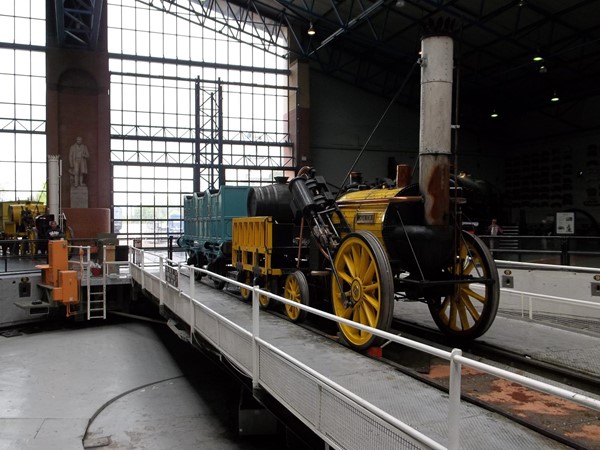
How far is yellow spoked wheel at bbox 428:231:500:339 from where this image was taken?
6.01m

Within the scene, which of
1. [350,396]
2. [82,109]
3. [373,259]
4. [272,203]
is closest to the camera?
[350,396]

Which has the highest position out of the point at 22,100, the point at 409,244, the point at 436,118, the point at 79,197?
the point at 22,100

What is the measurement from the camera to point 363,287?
5684mm

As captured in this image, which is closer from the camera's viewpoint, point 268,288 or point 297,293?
point 297,293

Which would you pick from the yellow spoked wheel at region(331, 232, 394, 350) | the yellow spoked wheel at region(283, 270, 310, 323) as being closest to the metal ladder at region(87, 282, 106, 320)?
the yellow spoked wheel at region(283, 270, 310, 323)

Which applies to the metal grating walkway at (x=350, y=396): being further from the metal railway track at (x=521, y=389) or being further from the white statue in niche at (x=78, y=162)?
the white statue in niche at (x=78, y=162)

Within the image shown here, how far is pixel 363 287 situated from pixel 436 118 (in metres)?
2.06

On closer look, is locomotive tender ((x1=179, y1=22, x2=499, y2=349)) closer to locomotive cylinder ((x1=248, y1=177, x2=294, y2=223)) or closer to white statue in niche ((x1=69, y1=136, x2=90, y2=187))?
locomotive cylinder ((x1=248, y1=177, x2=294, y2=223))

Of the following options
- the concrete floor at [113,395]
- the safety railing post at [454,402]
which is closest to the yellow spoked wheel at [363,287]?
the safety railing post at [454,402]

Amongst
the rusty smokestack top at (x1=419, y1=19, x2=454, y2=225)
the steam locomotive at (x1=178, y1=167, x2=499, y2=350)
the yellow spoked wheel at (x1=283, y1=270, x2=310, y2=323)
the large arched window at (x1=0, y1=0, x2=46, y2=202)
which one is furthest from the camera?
the large arched window at (x1=0, y1=0, x2=46, y2=202)

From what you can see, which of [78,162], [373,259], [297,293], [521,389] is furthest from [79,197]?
[521,389]

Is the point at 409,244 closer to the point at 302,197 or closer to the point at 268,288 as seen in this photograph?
the point at 302,197

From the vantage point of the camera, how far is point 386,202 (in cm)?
612

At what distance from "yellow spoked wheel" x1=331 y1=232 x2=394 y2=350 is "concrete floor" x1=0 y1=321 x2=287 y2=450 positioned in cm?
309
